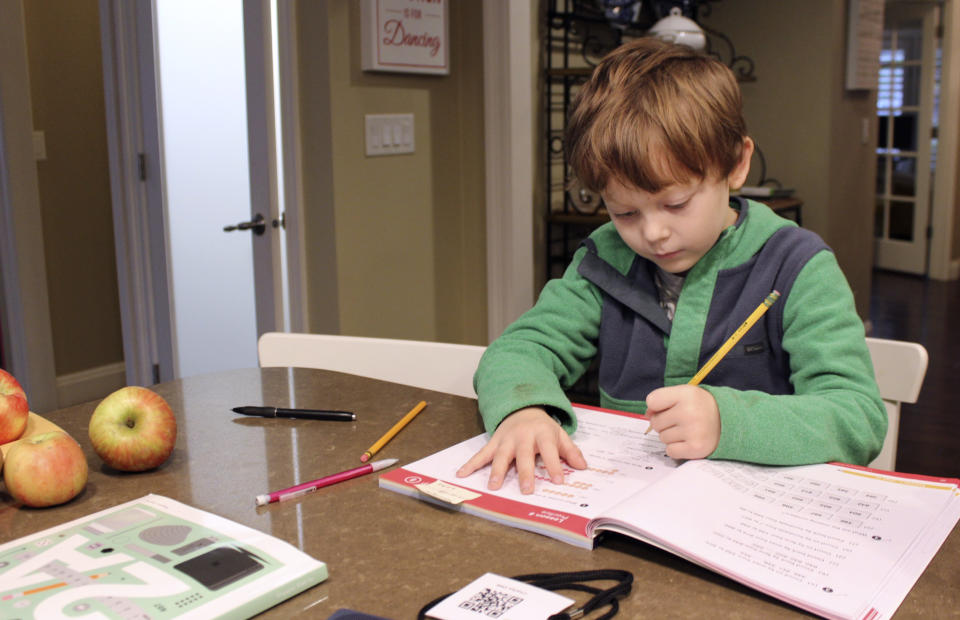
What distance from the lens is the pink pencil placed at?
819 mm

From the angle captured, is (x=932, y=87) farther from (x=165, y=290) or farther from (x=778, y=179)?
(x=165, y=290)

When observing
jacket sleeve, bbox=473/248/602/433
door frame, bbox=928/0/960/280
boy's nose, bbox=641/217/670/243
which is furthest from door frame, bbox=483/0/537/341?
door frame, bbox=928/0/960/280

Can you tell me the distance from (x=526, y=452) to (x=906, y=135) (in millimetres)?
6903

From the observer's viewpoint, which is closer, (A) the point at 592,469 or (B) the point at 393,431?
(A) the point at 592,469

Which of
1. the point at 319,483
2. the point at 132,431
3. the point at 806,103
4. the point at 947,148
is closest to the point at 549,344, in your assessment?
the point at 319,483

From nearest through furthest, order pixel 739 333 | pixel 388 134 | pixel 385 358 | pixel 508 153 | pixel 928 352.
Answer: pixel 739 333 < pixel 385 358 < pixel 388 134 < pixel 508 153 < pixel 928 352

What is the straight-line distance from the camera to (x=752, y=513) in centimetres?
74

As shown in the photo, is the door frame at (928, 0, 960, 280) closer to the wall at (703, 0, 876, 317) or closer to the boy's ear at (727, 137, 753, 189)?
the wall at (703, 0, 876, 317)

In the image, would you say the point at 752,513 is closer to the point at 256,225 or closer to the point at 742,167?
the point at 742,167

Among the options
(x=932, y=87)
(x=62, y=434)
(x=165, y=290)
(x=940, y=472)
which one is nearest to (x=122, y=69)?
(x=165, y=290)

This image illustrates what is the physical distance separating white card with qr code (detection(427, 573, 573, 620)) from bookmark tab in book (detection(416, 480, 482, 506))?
6.0 inches

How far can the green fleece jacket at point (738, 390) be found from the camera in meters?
0.86

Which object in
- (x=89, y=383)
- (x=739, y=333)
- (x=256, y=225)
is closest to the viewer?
(x=739, y=333)

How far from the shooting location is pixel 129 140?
326 cm
